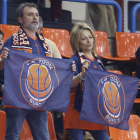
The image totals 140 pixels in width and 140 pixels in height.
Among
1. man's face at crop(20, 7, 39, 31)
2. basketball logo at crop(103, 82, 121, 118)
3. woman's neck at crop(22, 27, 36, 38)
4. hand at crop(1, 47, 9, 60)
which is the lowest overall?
basketball logo at crop(103, 82, 121, 118)

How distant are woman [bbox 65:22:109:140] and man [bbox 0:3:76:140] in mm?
123

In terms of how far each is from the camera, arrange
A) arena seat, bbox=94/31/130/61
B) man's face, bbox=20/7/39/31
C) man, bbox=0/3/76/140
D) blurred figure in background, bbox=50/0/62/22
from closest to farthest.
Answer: man, bbox=0/3/76/140 → man's face, bbox=20/7/39/31 → arena seat, bbox=94/31/130/61 → blurred figure in background, bbox=50/0/62/22

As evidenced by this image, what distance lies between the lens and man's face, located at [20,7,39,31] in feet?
7.61

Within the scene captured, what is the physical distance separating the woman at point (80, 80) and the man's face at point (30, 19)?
0.38m

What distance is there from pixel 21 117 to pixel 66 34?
242cm

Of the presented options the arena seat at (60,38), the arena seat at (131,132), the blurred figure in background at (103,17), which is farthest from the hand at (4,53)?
the blurred figure in background at (103,17)

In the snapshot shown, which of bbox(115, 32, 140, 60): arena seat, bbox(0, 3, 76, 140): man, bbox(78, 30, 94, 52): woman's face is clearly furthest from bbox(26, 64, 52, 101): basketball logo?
bbox(115, 32, 140, 60): arena seat

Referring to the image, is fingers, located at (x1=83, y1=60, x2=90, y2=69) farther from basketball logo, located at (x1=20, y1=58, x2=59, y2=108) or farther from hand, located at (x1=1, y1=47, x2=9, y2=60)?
hand, located at (x1=1, y1=47, x2=9, y2=60)

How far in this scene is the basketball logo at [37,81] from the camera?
2.16m

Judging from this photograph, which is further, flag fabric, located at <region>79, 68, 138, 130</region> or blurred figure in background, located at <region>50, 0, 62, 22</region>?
blurred figure in background, located at <region>50, 0, 62, 22</region>

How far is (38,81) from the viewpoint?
2.21 meters

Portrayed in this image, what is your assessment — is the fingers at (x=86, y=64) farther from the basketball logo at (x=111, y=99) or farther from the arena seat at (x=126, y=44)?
the arena seat at (x=126, y=44)

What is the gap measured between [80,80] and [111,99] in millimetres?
309

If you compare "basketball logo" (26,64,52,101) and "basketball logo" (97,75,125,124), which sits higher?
"basketball logo" (26,64,52,101)
